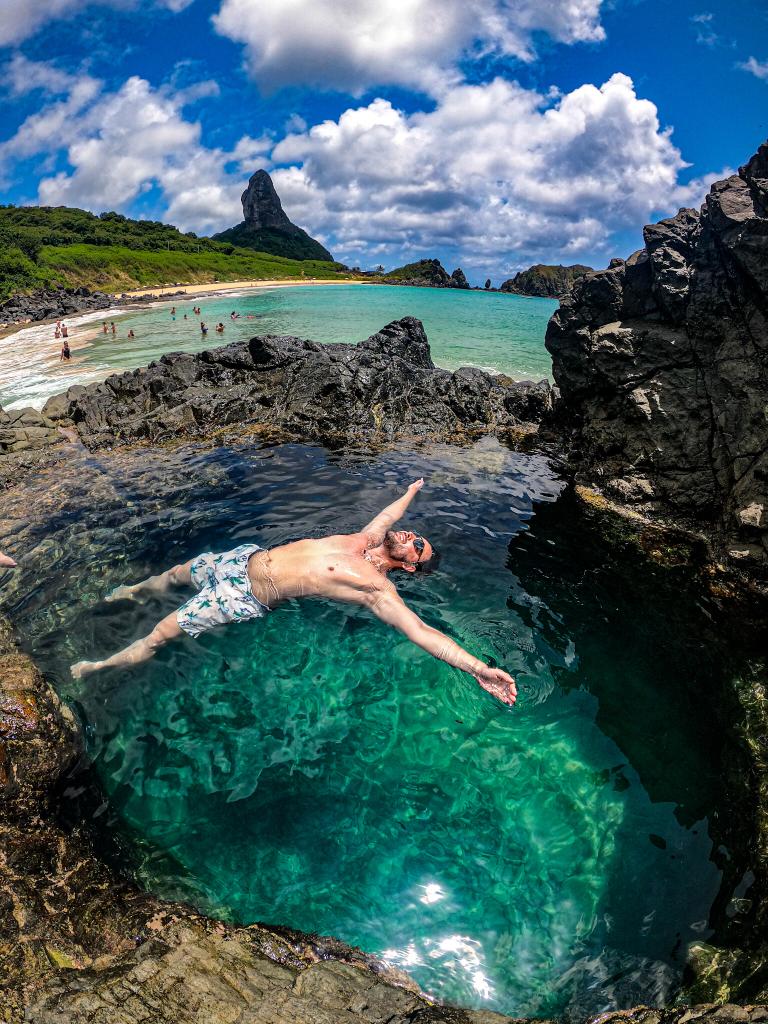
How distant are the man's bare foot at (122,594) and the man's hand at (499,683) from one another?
488cm

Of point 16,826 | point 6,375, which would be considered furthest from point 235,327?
point 16,826

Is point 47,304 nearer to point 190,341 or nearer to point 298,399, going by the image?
point 190,341

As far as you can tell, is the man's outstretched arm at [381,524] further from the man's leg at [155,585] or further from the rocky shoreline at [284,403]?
the rocky shoreline at [284,403]

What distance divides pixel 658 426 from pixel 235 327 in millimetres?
40053

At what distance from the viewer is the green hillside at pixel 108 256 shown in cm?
7462

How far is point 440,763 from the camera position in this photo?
5.37 meters

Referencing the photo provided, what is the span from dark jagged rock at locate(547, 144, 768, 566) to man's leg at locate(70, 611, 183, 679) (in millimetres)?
8020

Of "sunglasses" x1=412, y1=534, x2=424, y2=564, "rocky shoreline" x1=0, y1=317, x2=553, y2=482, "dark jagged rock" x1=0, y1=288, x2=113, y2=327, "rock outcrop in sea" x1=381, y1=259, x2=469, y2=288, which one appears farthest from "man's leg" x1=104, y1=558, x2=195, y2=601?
"rock outcrop in sea" x1=381, y1=259, x2=469, y2=288

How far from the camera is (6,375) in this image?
27.5 m

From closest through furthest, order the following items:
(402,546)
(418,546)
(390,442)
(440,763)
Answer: (440,763), (402,546), (418,546), (390,442)

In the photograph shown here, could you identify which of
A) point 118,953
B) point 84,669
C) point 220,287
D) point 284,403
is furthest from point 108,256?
point 118,953

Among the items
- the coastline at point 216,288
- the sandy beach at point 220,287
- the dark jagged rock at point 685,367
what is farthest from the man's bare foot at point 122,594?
the sandy beach at point 220,287

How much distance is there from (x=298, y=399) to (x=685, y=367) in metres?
10.4

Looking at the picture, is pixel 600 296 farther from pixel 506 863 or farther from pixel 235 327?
pixel 235 327
